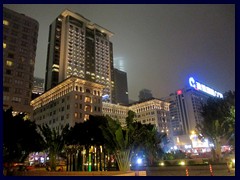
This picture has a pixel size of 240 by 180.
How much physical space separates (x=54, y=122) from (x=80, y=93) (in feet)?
47.5

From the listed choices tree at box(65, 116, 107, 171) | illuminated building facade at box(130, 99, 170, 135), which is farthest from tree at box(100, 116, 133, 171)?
illuminated building facade at box(130, 99, 170, 135)

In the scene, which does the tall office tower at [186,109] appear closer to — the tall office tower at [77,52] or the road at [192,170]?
the tall office tower at [77,52]

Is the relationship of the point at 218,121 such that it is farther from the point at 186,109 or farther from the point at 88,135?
the point at 186,109

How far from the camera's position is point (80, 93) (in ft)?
245

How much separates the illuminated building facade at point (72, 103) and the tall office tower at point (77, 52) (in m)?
24.8

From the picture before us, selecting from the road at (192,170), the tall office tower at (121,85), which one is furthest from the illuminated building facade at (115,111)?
the road at (192,170)

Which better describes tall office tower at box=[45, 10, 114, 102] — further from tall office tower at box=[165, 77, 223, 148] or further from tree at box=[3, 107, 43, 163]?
tree at box=[3, 107, 43, 163]

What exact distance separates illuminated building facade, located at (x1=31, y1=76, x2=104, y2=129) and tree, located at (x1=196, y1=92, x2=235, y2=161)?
4542 centimetres

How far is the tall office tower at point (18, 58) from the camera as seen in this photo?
2306 inches

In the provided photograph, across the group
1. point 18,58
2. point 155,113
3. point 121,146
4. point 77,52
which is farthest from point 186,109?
point 121,146

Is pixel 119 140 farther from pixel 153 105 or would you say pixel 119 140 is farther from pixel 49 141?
pixel 153 105
